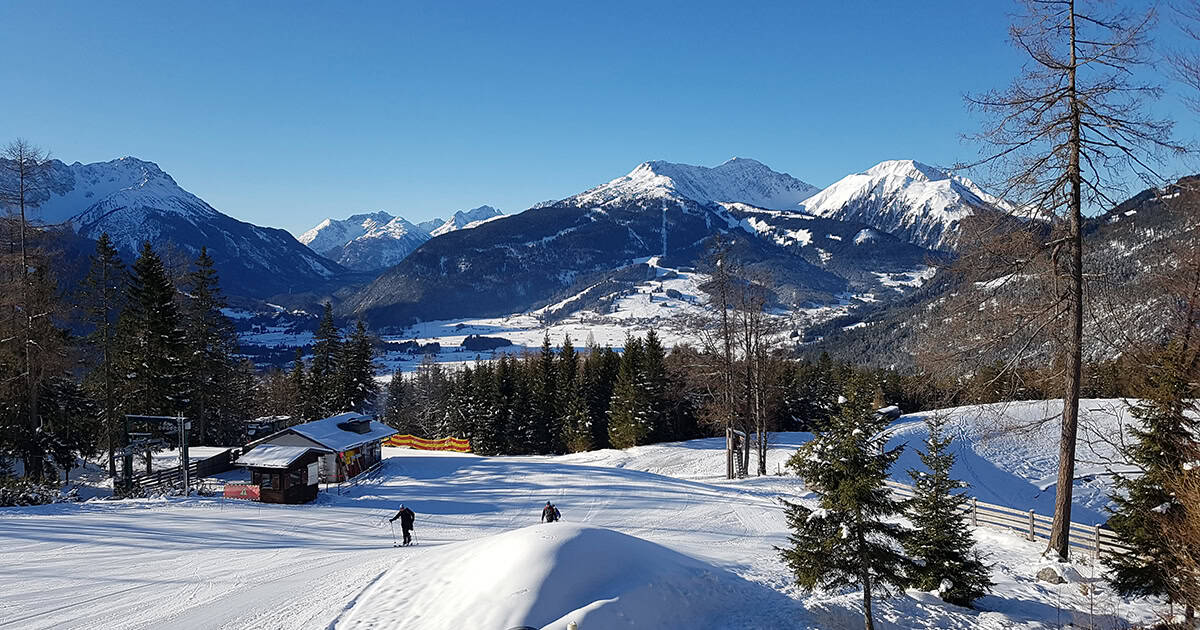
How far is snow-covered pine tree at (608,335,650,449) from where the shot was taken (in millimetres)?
46375

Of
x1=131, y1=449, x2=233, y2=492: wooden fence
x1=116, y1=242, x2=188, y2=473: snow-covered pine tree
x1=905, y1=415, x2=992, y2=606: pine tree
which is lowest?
x1=131, y1=449, x2=233, y2=492: wooden fence

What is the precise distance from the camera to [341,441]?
31188 millimetres

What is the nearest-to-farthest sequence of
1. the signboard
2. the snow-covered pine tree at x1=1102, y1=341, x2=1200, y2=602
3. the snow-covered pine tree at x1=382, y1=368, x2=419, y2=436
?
the snow-covered pine tree at x1=1102, y1=341, x2=1200, y2=602
the signboard
the snow-covered pine tree at x1=382, y1=368, x2=419, y2=436

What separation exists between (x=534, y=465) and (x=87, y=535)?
2027cm

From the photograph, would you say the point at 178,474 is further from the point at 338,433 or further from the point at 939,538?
the point at 939,538

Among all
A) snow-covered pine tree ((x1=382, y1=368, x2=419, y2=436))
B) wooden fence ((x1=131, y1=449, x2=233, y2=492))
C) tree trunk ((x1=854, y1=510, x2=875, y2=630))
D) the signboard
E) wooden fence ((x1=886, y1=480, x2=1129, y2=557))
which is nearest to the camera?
tree trunk ((x1=854, y1=510, x2=875, y2=630))

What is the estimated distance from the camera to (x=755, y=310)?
28.2 m

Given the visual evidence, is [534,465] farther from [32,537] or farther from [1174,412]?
[1174,412]

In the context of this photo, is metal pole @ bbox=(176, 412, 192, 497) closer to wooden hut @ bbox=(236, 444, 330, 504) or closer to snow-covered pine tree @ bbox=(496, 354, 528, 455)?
wooden hut @ bbox=(236, 444, 330, 504)

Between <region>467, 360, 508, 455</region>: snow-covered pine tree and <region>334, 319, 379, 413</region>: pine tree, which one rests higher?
<region>334, 319, 379, 413</region>: pine tree

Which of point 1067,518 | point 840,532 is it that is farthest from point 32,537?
point 1067,518

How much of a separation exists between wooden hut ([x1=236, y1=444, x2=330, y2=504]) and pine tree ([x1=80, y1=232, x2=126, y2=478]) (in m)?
8.94

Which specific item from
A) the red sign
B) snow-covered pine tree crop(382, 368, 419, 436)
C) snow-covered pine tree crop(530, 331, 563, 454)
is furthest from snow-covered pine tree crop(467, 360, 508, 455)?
the red sign

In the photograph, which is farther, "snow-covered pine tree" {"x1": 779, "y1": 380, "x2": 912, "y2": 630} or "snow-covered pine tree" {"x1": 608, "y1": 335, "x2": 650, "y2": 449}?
"snow-covered pine tree" {"x1": 608, "y1": 335, "x2": 650, "y2": 449}
